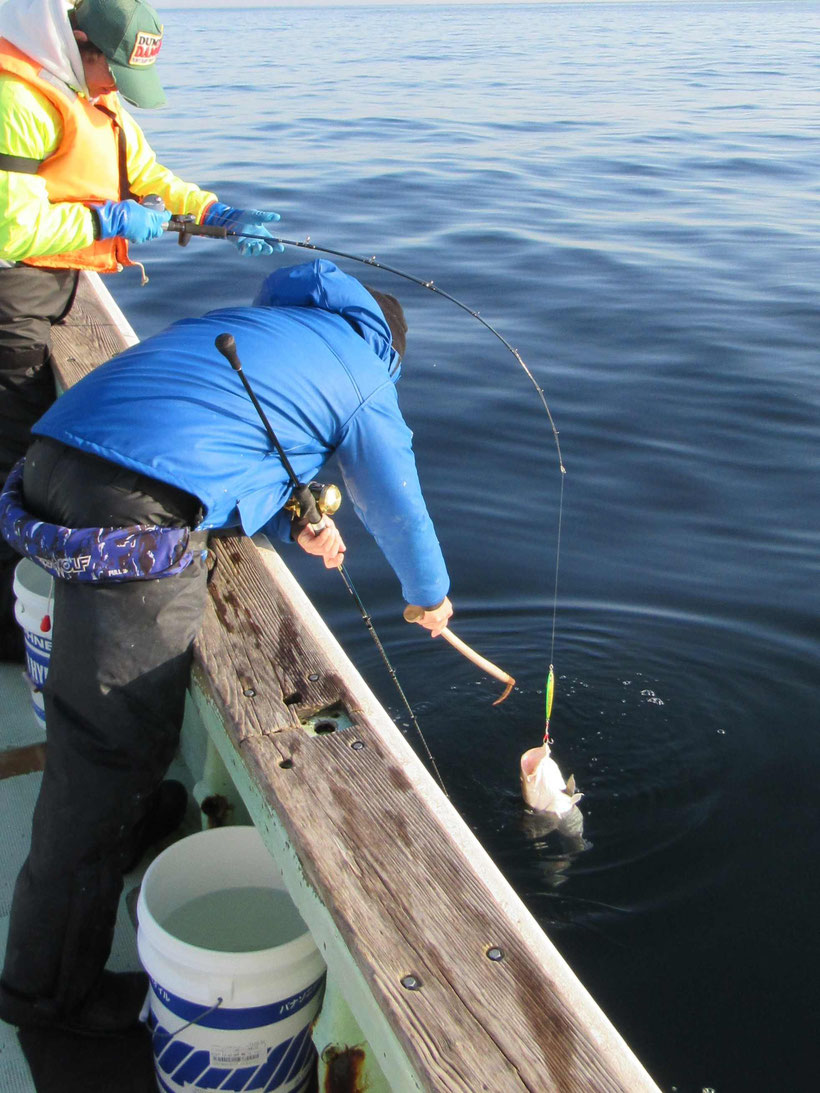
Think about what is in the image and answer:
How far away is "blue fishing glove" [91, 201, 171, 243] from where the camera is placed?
3.65m

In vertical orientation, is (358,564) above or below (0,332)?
below

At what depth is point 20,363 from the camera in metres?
3.86

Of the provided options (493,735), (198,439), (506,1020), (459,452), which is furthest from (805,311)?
(506,1020)

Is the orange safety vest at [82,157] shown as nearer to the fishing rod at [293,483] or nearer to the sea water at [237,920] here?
the fishing rod at [293,483]

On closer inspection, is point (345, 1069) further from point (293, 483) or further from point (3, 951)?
point (293, 483)

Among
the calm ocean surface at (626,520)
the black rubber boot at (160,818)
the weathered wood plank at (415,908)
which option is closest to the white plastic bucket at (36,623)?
the black rubber boot at (160,818)

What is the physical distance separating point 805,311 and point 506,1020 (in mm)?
8564

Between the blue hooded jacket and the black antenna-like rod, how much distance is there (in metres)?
0.04

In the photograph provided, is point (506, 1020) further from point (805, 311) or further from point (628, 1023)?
point (805, 311)

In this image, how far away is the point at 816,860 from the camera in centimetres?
381

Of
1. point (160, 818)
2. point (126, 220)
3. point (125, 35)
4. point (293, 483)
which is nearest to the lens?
point (293, 483)

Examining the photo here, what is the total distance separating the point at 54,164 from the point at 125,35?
532mm

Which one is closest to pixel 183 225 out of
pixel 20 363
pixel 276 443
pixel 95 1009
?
pixel 20 363

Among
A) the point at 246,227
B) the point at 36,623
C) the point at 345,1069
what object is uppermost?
the point at 246,227
